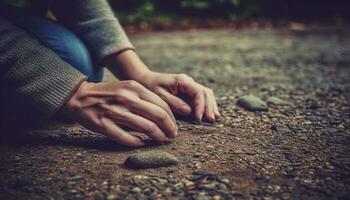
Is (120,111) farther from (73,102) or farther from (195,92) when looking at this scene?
(195,92)

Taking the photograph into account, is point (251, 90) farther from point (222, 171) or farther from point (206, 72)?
point (222, 171)

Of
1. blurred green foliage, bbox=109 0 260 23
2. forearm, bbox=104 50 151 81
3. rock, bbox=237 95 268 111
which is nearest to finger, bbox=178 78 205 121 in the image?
forearm, bbox=104 50 151 81

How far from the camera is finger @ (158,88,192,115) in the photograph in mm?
1445

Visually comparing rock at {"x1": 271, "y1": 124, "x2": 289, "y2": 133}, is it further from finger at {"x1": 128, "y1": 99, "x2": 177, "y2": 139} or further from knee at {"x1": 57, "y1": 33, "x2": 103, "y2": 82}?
knee at {"x1": 57, "y1": 33, "x2": 103, "y2": 82}

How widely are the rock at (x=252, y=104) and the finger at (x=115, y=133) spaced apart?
784 millimetres

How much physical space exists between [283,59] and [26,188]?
277 cm

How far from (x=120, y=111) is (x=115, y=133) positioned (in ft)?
0.25

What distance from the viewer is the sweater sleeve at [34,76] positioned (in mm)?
1172

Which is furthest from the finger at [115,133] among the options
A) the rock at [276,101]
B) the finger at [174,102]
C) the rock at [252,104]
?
the rock at [276,101]

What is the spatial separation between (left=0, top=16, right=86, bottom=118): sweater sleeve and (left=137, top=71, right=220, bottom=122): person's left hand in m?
0.36

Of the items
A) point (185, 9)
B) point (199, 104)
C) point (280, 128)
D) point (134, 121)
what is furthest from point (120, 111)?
point (185, 9)

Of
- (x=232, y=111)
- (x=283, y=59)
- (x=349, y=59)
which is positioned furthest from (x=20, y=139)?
(x=349, y=59)

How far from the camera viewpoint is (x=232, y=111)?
1.79 meters

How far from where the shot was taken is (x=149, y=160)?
116 cm
